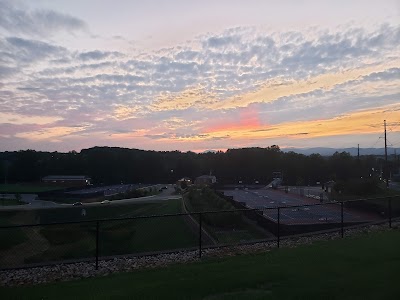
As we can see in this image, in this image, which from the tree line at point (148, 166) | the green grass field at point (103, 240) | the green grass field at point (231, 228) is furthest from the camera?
the tree line at point (148, 166)

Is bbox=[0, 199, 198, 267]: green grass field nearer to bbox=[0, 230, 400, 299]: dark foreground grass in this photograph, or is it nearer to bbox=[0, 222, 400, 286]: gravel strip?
bbox=[0, 222, 400, 286]: gravel strip

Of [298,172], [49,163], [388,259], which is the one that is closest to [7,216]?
[388,259]

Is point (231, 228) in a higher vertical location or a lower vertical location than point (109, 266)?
lower

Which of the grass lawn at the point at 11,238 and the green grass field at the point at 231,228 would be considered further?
the green grass field at the point at 231,228

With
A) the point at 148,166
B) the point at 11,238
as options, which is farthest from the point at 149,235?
the point at 148,166

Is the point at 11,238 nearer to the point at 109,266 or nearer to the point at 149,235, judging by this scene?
the point at 149,235

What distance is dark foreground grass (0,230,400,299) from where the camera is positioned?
19.2ft

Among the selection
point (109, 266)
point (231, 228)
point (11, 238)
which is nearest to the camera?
point (109, 266)

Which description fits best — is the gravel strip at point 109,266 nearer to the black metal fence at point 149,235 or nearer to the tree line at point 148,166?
the black metal fence at point 149,235

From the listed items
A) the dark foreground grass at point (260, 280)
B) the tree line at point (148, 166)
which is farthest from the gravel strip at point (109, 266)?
the tree line at point (148, 166)

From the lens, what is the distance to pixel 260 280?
6535mm

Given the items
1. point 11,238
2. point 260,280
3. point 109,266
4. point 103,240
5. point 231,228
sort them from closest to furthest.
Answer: point 260,280
point 109,266
point 11,238
point 103,240
point 231,228

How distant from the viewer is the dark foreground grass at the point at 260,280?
230 inches

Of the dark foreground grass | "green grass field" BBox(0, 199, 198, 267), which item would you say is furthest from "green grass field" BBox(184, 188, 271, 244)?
the dark foreground grass
